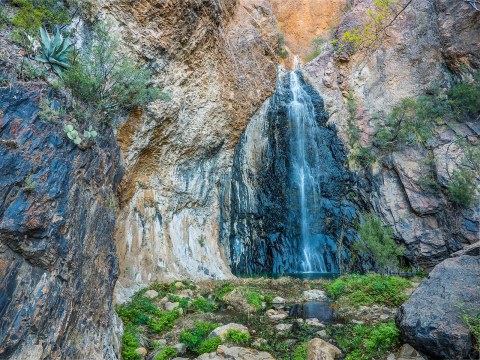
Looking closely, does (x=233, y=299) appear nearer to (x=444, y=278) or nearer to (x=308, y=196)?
(x=444, y=278)

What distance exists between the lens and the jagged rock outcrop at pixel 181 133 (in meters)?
10.1

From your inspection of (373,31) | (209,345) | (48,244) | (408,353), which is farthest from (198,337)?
(373,31)

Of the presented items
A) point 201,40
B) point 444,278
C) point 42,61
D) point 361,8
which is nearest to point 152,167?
point 201,40

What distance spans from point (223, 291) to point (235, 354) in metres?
4.15

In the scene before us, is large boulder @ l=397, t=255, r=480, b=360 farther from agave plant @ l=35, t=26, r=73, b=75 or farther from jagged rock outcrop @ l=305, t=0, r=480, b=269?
agave plant @ l=35, t=26, r=73, b=75

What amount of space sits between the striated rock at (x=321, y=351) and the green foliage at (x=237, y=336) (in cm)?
115

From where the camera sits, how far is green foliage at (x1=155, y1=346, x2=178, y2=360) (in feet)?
16.7

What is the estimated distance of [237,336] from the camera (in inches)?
228

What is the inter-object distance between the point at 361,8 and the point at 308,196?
1381 cm

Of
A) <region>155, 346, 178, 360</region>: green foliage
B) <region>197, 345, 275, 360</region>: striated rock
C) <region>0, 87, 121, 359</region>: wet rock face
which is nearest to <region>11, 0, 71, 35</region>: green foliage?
<region>0, 87, 121, 359</region>: wet rock face

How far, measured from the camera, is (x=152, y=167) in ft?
37.9

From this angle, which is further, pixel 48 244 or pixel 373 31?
pixel 373 31


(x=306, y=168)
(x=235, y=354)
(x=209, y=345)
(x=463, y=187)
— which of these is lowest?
(x=235, y=354)

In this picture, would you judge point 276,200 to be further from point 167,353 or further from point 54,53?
point 54,53
